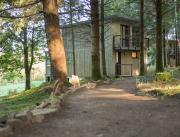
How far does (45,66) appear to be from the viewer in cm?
4953

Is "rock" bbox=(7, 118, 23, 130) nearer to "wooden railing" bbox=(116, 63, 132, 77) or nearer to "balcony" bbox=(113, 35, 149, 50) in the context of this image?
"wooden railing" bbox=(116, 63, 132, 77)

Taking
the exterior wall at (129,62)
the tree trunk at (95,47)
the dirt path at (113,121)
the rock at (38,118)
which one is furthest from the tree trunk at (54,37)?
the exterior wall at (129,62)

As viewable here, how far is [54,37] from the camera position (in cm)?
1773

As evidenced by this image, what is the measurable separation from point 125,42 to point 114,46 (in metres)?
2.01

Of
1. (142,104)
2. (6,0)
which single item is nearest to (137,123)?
(142,104)

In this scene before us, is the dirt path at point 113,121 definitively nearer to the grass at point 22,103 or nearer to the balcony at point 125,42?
the grass at point 22,103

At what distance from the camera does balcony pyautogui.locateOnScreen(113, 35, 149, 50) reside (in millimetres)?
42156

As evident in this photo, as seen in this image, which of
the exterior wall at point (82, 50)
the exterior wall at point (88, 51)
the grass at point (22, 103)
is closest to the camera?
the grass at point (22, 103)

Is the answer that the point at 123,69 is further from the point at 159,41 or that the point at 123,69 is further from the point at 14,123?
the point at 14,123

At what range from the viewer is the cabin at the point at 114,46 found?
138ft

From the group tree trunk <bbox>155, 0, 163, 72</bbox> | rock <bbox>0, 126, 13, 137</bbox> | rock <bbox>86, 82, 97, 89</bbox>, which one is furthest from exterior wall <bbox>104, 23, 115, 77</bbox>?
rock <bbox>0, 126, 13, 137</bbox>

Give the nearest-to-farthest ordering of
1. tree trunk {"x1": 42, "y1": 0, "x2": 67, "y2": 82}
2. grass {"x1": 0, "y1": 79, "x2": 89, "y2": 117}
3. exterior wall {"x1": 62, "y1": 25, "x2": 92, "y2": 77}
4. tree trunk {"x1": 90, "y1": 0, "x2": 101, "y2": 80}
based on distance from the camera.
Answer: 1. grass {"x1": 0, "y1": 79, "x2": 89, "y2": 117}
2. tree trunk {"x1": 42, "y1": 0, "x2": 67, "y2": 82}
3. tree trunk {"x1": 90, "y1": 0, "x2": 101, "y2": 80}
4. exterior wall {"x1": 62, "y1": 25, "x2": 92, "y2": 77}

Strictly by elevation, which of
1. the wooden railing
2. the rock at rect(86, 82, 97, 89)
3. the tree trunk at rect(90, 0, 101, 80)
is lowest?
the rock at rect(86, 82, 97, 89)

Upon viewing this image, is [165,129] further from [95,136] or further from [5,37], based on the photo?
[5,37]
